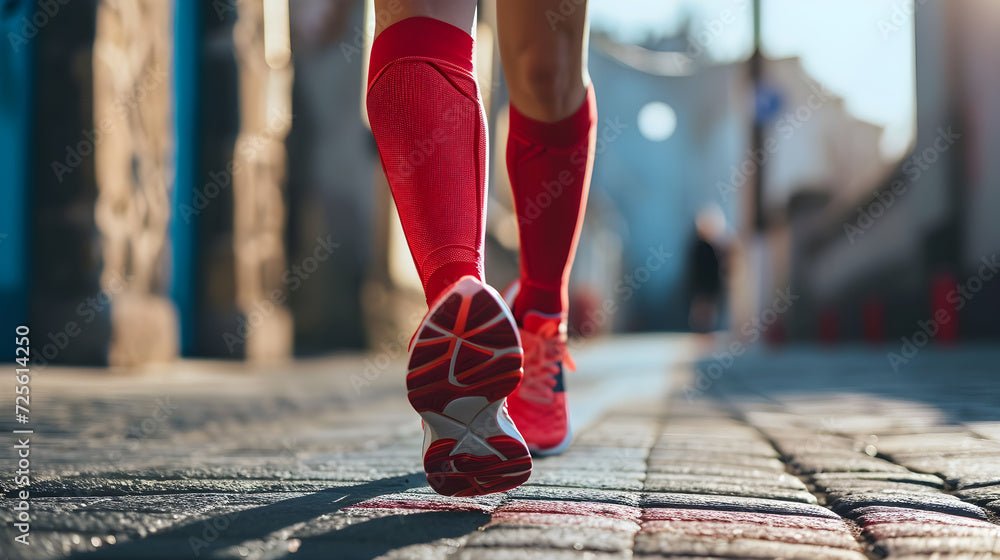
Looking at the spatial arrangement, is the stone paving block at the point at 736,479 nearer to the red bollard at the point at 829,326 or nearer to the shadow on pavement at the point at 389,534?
the shadow on pavement at the point at 389,534

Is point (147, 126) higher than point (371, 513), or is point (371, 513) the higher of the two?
point (147, 126)

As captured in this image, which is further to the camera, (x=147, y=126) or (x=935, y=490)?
(x=147, y=126)

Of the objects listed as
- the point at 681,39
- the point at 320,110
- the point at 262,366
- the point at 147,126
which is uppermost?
the point at 681,39

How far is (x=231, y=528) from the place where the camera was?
1074mm

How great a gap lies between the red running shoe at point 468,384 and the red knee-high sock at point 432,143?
0.09m

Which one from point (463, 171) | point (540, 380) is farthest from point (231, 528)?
point (540, 380)

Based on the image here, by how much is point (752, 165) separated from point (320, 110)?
7089mm

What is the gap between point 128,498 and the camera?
129 cm

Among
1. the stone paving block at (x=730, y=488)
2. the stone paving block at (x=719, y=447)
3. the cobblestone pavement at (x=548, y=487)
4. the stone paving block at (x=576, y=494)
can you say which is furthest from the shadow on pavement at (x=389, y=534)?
the stone paving block at (x=719, y=447)

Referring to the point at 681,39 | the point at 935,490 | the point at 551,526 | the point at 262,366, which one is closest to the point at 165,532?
the point at 551,526

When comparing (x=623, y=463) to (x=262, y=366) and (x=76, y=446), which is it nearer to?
(x=76, y=446)

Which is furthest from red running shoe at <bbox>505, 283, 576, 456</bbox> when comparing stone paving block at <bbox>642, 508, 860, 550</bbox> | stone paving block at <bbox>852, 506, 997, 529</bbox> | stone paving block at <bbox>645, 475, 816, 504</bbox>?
stone paving block at <bbox>852, 506, 997, 529</bbox>

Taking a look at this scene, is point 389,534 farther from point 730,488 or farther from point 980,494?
point 980,494

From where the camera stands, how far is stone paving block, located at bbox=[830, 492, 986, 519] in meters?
1.27
